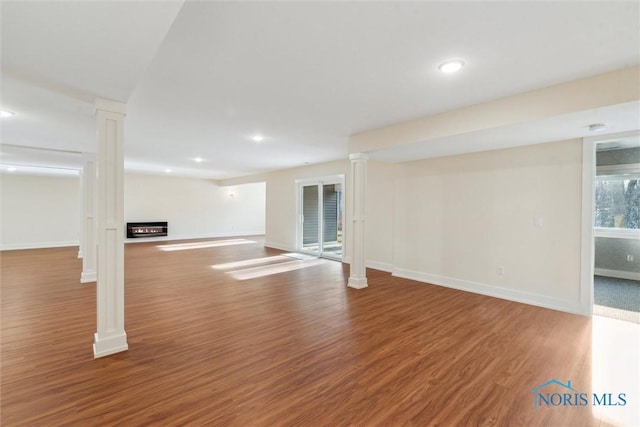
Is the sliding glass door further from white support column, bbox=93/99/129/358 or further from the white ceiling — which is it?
white support column, bbox=93/99/129/358

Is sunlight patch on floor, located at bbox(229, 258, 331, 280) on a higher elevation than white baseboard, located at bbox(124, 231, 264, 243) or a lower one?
lower

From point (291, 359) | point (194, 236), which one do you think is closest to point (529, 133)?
point (291, 359)

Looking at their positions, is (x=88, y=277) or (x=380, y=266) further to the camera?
(x=380, y=266)

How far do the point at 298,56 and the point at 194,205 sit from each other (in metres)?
10.6

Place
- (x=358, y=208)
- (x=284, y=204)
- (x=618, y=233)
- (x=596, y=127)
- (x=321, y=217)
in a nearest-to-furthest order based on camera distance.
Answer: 1. (x=596, y=127)
2. (x=358, y=208)
3. (x=618, y=233)
4. (x=321, y=217)
5. (x=284, y=204)

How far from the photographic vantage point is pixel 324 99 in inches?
123

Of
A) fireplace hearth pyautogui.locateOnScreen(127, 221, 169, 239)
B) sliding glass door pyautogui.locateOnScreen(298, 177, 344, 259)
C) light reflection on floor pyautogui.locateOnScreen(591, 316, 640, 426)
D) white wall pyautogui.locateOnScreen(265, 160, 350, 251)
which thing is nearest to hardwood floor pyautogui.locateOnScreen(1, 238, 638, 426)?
light reflection on floor pyautogui.locateOnScreen(591, 316, 640, 426)

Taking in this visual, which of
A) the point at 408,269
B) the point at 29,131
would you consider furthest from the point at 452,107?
the point at 29,131

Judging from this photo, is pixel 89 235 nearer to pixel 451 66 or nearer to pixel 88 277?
pixel 88 277

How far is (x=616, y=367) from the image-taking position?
2.46 m

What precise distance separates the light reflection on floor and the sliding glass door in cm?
502

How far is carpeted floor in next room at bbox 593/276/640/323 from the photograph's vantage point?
3.66m

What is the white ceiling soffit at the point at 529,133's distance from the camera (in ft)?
8.87

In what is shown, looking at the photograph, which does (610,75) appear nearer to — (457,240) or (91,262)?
(457,240)
